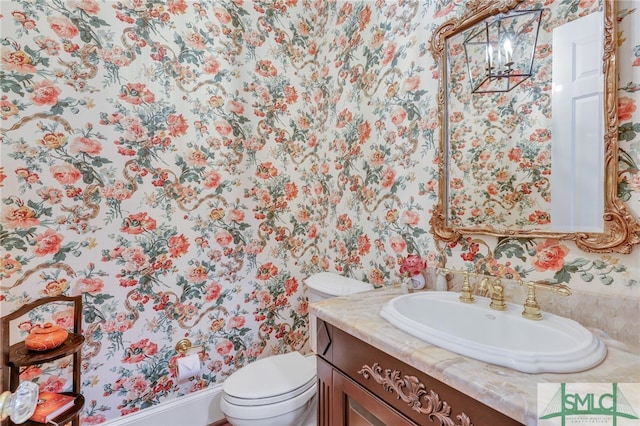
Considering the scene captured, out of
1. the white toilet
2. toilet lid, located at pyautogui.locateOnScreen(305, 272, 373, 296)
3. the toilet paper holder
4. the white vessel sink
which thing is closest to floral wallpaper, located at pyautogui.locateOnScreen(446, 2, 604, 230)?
the white vessel sink

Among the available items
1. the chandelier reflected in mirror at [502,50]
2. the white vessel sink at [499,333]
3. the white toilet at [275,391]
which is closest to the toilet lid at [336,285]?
the white toilet at [275,391]

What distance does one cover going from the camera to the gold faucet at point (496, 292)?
3.19 ft

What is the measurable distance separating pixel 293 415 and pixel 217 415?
1.99 ft

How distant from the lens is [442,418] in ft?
2.22

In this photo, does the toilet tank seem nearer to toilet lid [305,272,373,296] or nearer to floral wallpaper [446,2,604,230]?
toilet lid [305,272,373,296]

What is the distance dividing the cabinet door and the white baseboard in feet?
3.09

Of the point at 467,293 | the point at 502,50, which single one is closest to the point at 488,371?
the point at 467,293

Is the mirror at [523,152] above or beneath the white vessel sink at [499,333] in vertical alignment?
above

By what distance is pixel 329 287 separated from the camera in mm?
1616

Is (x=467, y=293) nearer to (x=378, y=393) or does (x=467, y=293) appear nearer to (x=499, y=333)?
(x=499, y=333)

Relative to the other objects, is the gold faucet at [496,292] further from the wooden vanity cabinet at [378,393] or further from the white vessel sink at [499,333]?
the wooden vanity cabinet at [378,393]

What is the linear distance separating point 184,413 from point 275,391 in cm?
63

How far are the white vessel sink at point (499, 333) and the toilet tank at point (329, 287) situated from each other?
0.47m

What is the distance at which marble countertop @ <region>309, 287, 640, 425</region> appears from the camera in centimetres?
56
